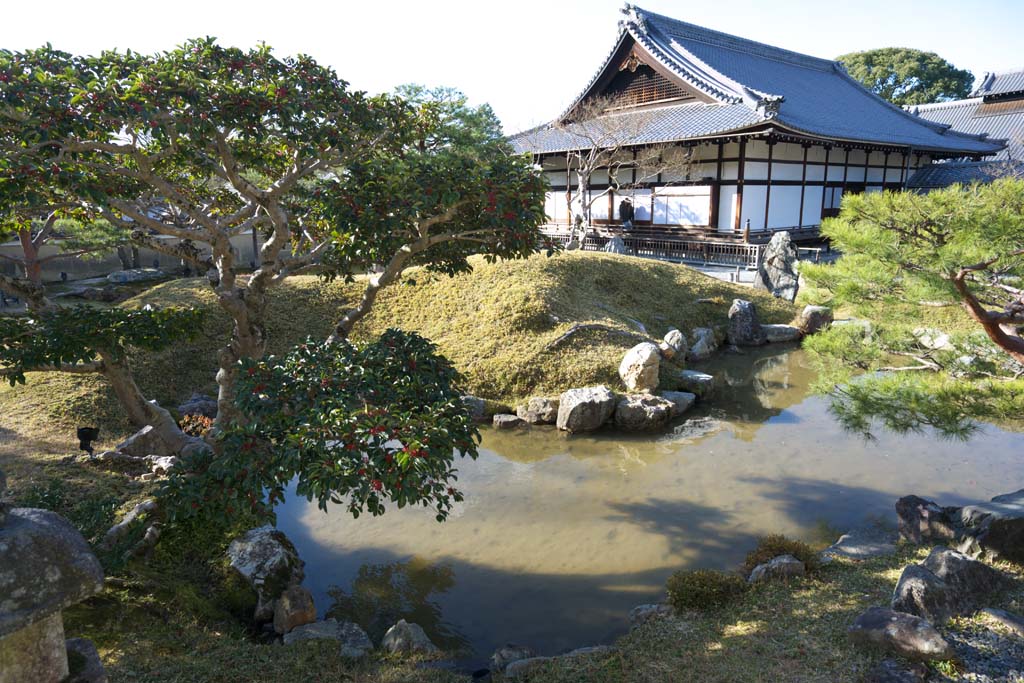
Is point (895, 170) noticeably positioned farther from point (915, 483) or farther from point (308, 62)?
point (308, 62)

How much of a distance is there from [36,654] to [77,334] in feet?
14.4

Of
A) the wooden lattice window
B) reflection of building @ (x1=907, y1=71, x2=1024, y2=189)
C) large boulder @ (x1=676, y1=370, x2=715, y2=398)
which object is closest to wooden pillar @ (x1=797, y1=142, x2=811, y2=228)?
the wooden lattice window

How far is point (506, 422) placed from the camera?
39.5ft

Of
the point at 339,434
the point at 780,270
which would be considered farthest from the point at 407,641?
the point at 780,270

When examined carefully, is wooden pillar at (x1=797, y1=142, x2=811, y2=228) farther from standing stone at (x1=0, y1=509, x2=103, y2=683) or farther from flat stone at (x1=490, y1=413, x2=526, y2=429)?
standing stone at (x1=0, y1=509, x2=103, y2=683)

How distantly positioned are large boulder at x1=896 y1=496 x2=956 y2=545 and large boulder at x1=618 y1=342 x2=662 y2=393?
18.0 ft

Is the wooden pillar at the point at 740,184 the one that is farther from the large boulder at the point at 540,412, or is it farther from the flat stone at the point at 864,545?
the flat stone at the point at 864,545

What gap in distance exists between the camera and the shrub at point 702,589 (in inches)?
248

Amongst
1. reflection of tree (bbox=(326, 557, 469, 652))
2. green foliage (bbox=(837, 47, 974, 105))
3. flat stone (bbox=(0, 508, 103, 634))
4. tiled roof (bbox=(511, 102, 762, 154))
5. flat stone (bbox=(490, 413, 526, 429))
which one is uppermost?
green foliage (bbox=(837, 47, 974, 105))

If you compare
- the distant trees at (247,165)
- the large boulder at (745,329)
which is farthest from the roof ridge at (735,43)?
the distant trees at (247,165)

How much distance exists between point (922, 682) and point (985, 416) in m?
2.85

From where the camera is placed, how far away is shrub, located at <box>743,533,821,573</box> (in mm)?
6980

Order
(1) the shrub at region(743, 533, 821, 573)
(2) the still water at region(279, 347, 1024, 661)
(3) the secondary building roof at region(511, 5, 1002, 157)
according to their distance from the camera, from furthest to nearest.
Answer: (3) the secondary building roof at region(511, 5, 1002, 157)
(1) the shrub at region(743, 533, 821, 573)
(2) the still water at region(279, 347, 1024, 661)

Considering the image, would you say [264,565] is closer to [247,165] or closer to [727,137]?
[247,165]
